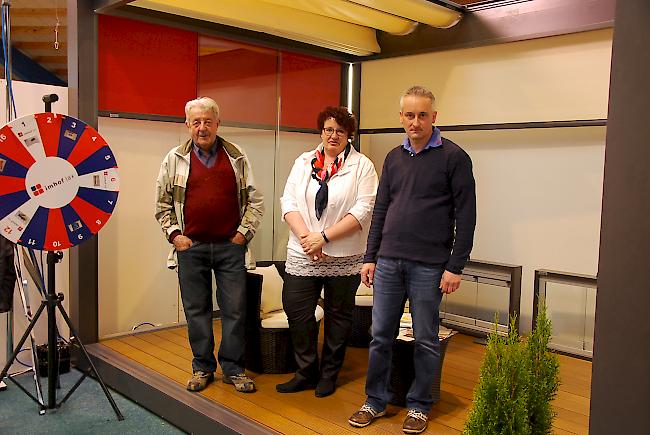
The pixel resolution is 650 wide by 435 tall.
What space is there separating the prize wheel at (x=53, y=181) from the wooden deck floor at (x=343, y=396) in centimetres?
102

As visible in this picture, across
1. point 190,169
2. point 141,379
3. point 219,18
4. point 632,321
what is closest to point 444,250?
point 632,321

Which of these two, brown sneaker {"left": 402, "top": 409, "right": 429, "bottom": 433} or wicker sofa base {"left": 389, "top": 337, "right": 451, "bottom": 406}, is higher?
wicker sofa base {"left": 389, "top": 337, "right": 451, "bottom": 406}

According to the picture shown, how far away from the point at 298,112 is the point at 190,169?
2.06 metres

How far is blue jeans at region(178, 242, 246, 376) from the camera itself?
10.5 feet

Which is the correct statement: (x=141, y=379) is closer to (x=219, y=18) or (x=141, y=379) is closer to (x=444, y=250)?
(x=444, y=250)

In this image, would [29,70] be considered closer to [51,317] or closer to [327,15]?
[327,15]

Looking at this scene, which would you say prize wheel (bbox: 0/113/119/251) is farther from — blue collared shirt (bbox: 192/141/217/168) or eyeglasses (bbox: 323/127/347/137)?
eyeglasses (bbox: 323/127/347/137)

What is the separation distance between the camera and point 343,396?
3213 millimetres

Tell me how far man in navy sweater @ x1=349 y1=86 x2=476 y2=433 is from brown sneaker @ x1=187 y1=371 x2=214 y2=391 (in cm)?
89

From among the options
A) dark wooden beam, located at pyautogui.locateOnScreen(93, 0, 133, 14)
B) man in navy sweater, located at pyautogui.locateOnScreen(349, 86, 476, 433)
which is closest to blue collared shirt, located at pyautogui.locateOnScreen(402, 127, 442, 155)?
man in navy sweater, located at pyautogui.locateOnScreen(349, 86, 476, 433)

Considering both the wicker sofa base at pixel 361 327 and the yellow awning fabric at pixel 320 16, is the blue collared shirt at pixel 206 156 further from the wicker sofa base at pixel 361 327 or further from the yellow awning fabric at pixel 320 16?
the wicker sofa base at pixel 361 327

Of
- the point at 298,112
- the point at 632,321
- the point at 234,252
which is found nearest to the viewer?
the point at 632,321

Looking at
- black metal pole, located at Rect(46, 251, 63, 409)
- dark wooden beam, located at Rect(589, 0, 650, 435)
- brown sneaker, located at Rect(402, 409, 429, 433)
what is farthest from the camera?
black metal pole, located at Rect(46, 251, 63, 409)

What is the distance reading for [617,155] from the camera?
160 centimetres
